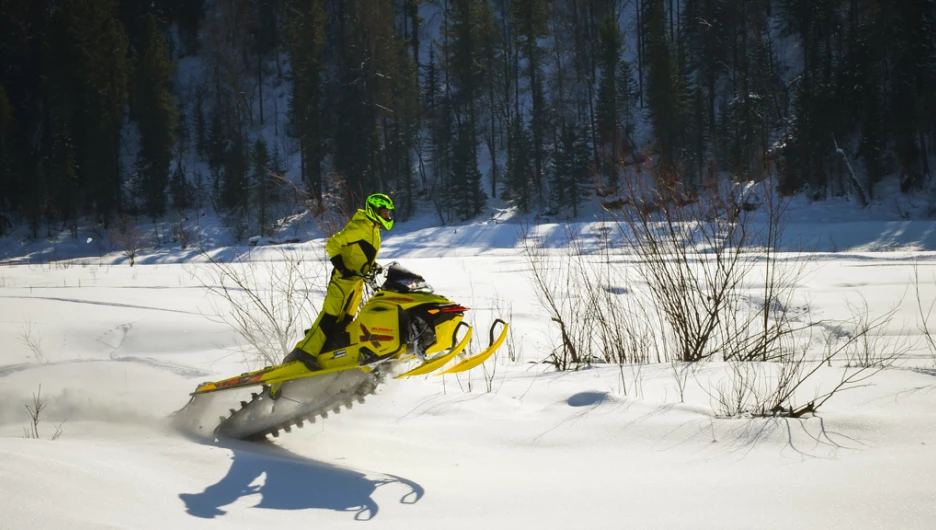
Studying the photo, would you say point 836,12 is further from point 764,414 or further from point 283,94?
point 764,414

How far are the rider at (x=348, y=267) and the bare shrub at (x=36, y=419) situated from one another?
193 centimetres

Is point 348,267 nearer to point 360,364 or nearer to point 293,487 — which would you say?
point 360,364

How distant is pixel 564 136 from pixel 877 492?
110 ft

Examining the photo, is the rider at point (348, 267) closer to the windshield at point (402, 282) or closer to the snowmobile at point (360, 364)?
the snowmobile at point (360, 364)

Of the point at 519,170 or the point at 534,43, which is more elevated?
the point at 534,43

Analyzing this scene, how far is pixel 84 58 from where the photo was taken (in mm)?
40250

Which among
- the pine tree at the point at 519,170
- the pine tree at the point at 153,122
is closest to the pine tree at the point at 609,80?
the pine tree at the point at 519,170

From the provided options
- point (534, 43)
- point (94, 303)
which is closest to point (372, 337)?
point (94, 303)

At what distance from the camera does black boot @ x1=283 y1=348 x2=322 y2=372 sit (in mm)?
4695

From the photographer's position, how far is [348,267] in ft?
14.7

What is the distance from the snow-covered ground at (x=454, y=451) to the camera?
3.10 m

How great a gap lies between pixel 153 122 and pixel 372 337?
42.4 metres

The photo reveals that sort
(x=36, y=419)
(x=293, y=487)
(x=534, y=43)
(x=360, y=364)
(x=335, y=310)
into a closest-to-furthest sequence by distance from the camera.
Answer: (x=293, y=487) < (x=360, y=364) < (x=335, y=310) < (x=36, y=419) < (x=534, y=43)

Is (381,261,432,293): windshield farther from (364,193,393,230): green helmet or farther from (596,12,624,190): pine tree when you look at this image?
(596,12,624,190): pine tree
